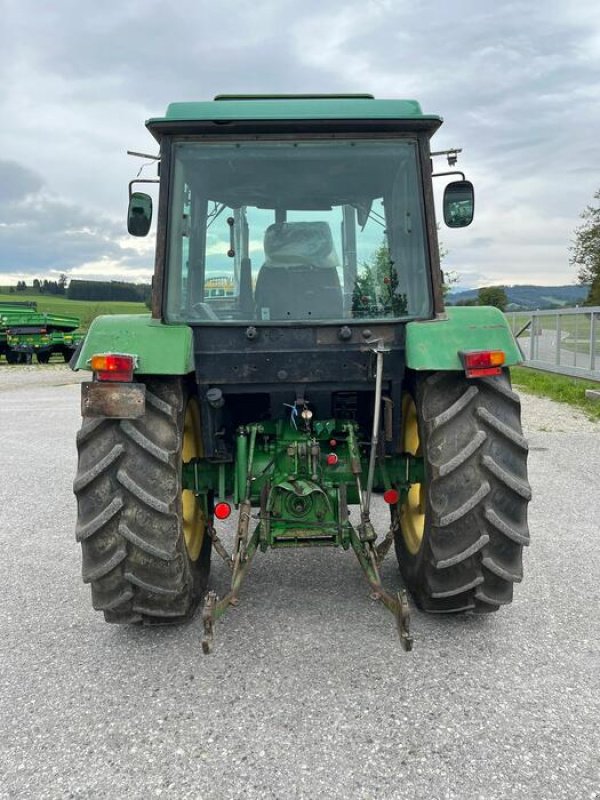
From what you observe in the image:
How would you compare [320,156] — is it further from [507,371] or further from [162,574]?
[162,574]

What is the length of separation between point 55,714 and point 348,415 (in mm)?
1967

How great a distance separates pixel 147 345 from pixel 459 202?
1.77 metres

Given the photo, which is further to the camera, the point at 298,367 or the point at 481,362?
the point at 298,367

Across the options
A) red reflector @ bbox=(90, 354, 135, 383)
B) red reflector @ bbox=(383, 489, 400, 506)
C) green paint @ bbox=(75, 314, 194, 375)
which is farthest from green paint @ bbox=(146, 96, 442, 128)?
red reflector @ bbox=(383, 489, 400, 506)

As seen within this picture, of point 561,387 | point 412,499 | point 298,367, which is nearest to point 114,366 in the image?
point 298,367

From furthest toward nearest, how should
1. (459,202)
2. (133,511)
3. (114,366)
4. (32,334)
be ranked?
1. (32,334)
2. (459,202)
3. (133,511)
4. (114,366)

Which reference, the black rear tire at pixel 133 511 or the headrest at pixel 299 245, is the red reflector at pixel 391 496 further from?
the headrest at pixel 299 245

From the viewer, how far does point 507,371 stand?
333 cm

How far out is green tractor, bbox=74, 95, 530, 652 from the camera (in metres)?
3.01

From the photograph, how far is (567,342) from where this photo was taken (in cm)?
1394

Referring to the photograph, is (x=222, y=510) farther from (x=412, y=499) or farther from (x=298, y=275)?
(x=298, y=275)

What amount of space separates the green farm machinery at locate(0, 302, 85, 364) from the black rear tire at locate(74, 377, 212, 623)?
72.5 ft

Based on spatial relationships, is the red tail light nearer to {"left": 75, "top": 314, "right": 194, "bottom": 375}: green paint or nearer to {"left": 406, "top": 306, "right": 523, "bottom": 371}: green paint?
{"left": 406, "top": 306, "right": 523, "bottom": 371}: green paint

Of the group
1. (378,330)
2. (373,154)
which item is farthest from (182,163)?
(378,330)
